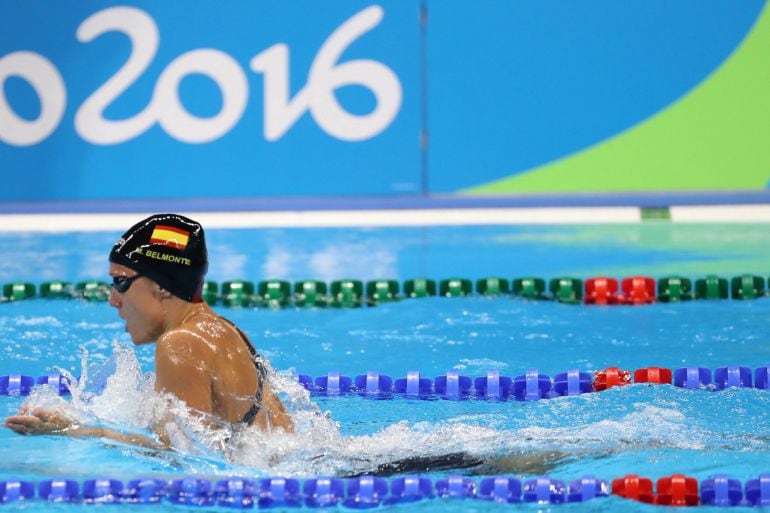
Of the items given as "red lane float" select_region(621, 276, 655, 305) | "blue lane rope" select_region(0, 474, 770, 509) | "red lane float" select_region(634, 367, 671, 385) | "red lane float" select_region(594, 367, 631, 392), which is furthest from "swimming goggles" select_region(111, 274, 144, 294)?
"red lane float" select_region(621, 276, 655, 305)

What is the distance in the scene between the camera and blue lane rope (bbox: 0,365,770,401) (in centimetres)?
506

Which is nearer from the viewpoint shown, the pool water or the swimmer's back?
the swimmer's back

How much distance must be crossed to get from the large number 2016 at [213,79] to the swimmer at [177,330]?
674cm

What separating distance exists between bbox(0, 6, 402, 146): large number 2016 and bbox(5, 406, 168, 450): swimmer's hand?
677cm

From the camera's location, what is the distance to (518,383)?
16.7 ft

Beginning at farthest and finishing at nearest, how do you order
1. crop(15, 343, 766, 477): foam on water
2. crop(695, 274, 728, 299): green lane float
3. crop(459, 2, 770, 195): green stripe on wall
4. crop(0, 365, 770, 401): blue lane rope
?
crop(459, 2, 770, 195): green stripe on wall < crop(695, 274, 728, 299): green lane float < crop(0, 365, 770, 401): blue lane rope < crop(15, 343, 766, 477): foam on water

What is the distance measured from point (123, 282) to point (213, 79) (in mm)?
6911

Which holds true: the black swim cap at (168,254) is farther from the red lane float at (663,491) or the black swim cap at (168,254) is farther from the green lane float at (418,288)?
the green lane float at (418,288)

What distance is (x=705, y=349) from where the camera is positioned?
5914 mm

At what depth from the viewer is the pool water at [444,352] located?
3.86 m

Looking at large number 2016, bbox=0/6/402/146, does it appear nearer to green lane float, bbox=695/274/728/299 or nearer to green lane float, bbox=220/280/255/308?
green lane float, bbox=220/280/255/308

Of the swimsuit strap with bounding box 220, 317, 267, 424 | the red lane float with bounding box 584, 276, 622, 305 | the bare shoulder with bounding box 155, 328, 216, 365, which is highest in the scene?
the red lane float with bounding box 584, 276, 622, 305

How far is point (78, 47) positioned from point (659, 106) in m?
4.50

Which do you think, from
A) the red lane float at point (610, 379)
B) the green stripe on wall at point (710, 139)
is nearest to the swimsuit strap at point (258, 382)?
the red lane float at point (610, 379)
